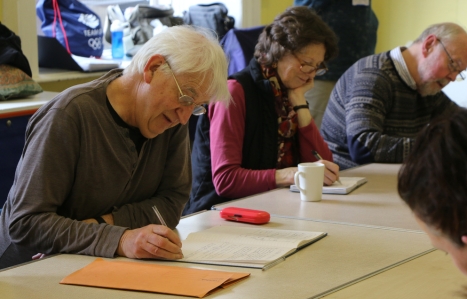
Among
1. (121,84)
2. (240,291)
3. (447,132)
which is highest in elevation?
(447,132)

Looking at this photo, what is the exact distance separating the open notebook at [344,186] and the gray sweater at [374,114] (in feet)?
1.39

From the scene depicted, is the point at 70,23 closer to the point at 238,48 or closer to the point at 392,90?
the point at 238,48

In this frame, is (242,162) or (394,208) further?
(242,162)

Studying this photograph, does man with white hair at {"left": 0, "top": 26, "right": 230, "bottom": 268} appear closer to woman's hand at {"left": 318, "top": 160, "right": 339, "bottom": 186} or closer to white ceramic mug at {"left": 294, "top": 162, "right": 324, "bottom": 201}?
white ceramic mug at {"left": 294, "top": 162, "right": 324, "bottom": 201}

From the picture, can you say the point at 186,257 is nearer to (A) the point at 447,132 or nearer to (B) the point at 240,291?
(B) the point at 240,291

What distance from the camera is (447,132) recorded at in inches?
32.2

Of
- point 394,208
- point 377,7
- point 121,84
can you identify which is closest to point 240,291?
point 121,84

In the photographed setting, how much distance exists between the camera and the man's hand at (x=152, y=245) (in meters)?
1.47

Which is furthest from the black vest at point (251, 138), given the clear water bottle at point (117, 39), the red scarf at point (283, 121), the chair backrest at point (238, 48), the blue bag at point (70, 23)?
the clear water bottle at point (117, 39)

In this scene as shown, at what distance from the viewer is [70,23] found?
4035 millimetres

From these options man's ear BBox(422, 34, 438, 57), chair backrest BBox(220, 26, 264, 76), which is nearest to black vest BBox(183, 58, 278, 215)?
man's ear BBox(422, 34, 438, 57)

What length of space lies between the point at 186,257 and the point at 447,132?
818mm

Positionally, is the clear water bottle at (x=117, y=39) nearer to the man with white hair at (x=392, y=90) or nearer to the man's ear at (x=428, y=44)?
the man with white hair at (x=392, y=90)

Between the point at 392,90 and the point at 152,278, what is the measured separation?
1.87 m
